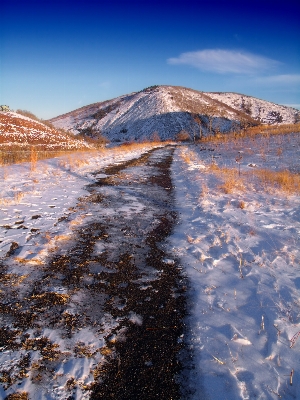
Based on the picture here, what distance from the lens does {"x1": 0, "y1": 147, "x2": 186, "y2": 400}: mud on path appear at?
226 centimetres

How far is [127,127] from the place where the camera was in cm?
7056

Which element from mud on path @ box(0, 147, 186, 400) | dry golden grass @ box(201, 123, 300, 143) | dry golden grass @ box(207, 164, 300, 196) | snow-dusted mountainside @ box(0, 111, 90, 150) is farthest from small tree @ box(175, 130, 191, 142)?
mud on path @ box(0, 147, 186, 400)

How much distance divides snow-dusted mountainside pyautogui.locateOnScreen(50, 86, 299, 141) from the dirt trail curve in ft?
185

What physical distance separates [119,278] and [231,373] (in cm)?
194

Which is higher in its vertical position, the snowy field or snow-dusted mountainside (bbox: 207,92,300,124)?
snow-dusted mountainside (bbox: 207,92,300,124)

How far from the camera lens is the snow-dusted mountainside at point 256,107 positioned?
8831cm

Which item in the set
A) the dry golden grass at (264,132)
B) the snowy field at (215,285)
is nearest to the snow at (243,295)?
the snowy field at (215,285)

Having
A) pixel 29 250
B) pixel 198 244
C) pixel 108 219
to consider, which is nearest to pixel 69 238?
pixel 29 250

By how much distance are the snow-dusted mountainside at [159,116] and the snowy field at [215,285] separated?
2165 inches

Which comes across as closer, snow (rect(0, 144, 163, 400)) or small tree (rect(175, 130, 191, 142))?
snow (rect(0, 144, 163, 400))

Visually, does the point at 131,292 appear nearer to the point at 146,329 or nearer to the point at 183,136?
the point at 146,329

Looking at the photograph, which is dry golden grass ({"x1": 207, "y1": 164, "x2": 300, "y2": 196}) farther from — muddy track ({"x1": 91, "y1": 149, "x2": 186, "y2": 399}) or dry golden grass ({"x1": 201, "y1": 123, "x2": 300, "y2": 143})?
dry golden grass ({"x1": 201, "y1": 123, "x2": 300, "y2": 143})

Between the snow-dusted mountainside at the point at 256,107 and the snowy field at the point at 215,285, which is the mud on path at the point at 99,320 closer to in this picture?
the snowy field at the point at 215,285

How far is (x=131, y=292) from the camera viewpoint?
11.5 ft
